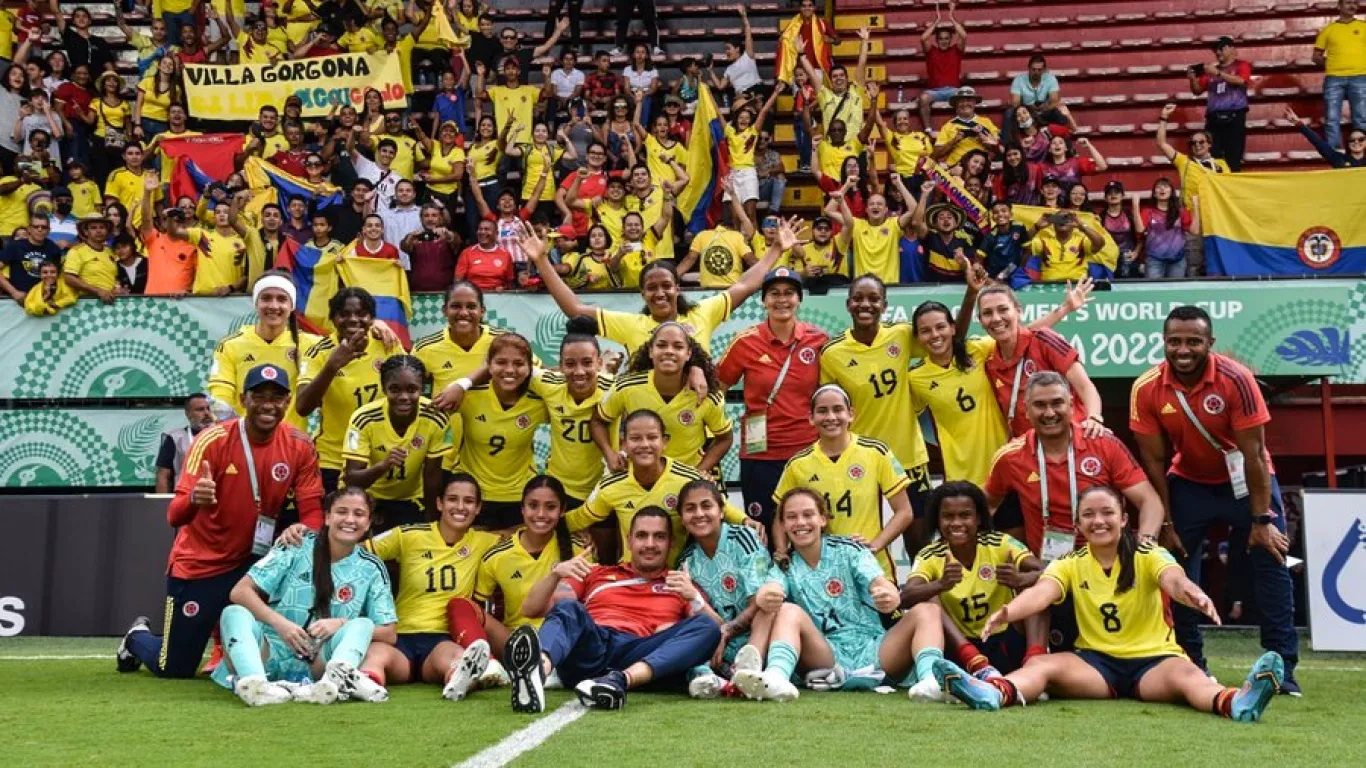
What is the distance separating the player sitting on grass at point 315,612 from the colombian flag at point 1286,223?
9.29 meters

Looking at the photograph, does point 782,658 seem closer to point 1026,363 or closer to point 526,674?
point 526,674

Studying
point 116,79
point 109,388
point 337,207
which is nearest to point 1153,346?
point 337,207

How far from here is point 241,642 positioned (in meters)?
6.72

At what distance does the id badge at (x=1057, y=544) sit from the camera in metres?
7.20

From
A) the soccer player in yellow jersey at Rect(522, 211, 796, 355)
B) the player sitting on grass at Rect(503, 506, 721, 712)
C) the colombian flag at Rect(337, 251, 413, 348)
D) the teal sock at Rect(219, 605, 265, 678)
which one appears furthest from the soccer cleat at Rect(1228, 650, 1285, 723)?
the colombian flag at Rect(337, 251, 413, 348)

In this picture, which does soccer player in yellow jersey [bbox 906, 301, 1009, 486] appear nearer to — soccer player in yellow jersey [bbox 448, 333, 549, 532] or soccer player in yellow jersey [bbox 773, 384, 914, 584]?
soccer player in yellow jersey [bbox 773, 384, 914, 584]

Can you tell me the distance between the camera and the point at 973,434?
8344mm

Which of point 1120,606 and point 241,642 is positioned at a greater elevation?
point 1120,606

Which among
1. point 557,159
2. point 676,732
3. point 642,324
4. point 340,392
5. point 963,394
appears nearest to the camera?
point 676,732

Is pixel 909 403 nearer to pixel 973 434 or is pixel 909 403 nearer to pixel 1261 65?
pixel 973 434

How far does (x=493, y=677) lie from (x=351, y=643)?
0.69m

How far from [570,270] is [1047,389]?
701 centimetres

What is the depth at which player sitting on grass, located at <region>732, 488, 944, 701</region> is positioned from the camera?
275 inches

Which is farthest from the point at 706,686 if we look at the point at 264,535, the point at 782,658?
the point at 264,535
